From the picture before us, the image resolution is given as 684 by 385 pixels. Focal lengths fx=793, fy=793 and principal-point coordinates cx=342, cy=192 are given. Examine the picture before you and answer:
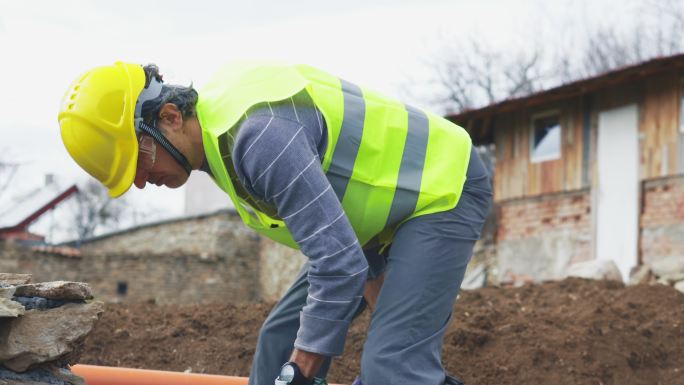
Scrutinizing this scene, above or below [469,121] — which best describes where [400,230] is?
below

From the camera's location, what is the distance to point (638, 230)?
13.4m

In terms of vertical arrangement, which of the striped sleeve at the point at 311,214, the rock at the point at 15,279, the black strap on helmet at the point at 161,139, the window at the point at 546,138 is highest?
the window at the point at 546,138

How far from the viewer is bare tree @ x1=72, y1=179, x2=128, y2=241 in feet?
102

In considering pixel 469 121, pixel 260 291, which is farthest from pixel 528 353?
pixel 260 291

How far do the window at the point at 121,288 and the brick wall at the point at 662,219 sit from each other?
12.7 m

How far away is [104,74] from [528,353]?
9.97ft

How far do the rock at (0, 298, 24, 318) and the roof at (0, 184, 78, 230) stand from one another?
25038 millimetres

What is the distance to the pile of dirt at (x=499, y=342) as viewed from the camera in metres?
4.43

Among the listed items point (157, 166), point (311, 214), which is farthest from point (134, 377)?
point (311, 214)

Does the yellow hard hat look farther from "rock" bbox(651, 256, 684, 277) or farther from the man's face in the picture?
"rock" bbox(651, 256, 684, 277)

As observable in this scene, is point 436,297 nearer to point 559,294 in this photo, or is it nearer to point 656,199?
point 559,294

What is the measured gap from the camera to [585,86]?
13.6m

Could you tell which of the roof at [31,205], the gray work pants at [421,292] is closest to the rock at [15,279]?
the gray work pants at [421,292]

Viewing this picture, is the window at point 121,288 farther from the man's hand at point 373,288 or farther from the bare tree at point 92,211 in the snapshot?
the man's hand at point 373,288
